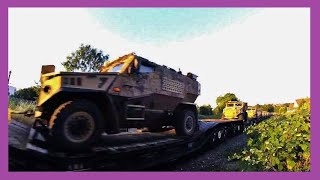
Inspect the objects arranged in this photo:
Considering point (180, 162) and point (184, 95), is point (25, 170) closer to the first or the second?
point (180, 162)

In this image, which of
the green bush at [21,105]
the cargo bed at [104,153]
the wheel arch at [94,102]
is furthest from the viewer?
the green bush at [21,105]

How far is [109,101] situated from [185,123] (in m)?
3.90

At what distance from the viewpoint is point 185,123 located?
10.1 meters

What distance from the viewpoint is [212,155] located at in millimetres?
10477

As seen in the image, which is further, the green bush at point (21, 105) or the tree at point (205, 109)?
the tree at point (205, 109)

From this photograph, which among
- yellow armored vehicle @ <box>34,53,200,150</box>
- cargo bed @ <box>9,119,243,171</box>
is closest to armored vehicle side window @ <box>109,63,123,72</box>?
yellow armored vehicle @ <box>34,53,200,150</box>

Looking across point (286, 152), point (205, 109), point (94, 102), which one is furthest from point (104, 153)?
point (205, 109)

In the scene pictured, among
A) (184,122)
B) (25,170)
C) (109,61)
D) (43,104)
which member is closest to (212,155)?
(184,122)

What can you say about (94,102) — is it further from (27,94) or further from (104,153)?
(27,94)

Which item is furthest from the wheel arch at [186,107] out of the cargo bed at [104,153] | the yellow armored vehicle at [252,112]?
the yellow armored vehicle at [252,112]

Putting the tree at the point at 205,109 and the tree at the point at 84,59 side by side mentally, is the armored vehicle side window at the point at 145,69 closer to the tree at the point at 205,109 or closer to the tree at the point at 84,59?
the tree at the point at 84,59

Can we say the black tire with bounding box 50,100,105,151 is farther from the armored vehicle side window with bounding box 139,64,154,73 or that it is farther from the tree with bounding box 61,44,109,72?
the armored vehicle side window with bounding box 139,64,154,73

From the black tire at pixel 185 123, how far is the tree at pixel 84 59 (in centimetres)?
287

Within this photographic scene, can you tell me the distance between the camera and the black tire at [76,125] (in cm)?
566
